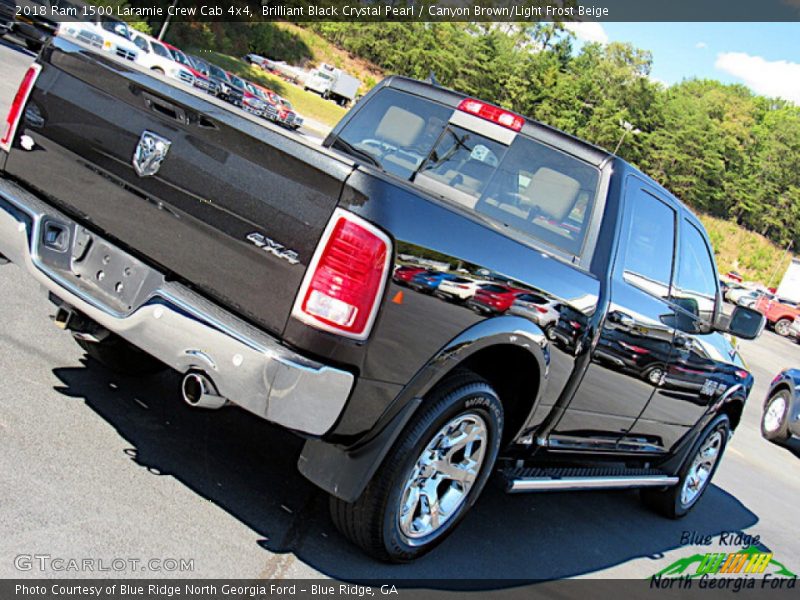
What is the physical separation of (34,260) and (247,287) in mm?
1042

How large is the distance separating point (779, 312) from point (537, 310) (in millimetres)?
34272

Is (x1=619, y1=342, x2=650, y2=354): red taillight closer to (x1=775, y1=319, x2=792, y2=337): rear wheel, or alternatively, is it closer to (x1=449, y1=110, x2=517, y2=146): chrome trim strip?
(x1=449, y1=110, x2=517, y2=146): chrome trim strip

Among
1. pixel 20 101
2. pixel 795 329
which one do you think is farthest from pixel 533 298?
pixel 795 329

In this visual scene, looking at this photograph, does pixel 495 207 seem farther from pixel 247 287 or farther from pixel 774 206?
pixel 774 206

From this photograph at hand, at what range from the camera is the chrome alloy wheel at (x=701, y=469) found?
5.94 metres

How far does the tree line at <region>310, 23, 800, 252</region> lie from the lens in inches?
3716

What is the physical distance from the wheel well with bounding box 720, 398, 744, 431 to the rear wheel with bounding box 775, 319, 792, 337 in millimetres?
30224

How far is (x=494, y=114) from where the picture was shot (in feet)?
15.2

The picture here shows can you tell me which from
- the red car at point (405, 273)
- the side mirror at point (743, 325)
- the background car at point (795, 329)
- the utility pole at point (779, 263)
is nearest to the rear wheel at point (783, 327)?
the background car at point (795, 329)

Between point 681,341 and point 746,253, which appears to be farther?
point 746,253

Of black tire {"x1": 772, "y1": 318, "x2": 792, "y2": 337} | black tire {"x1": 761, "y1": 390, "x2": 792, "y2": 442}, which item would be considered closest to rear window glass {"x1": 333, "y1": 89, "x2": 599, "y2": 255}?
black tire {"x1": 761, "y1": 390, "x2": 792, "y2": 442}

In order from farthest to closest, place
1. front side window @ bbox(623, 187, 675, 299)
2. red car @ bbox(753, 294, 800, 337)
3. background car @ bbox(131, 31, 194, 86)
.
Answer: red car @ bbox(753, 294, 800, 337), background car @ bbox(131, 31, 194, 86), front side window @ bbox(623, 187, 675, 299)

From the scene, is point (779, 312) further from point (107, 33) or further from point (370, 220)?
point (370, 220)

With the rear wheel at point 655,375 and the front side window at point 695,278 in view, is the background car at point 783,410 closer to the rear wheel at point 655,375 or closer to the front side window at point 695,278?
the front side window at point 695,278
